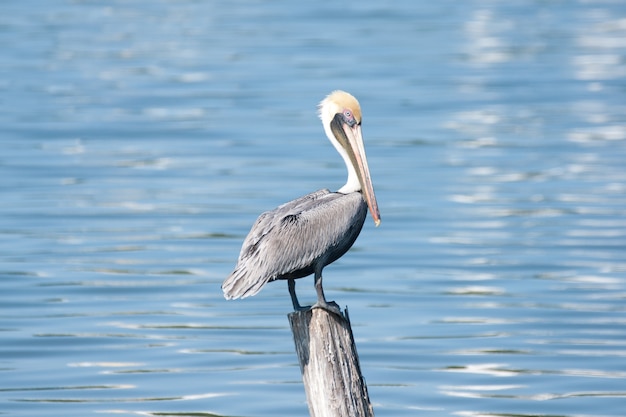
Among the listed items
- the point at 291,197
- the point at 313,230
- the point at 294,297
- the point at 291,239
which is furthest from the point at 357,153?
the point at 291,197

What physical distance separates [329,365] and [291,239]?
71 cm

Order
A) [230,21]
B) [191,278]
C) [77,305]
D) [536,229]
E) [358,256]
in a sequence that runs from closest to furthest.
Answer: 1. [77,305]
2. [191,278]
3. [358,256]
4. [536,229]
5. [230,21]

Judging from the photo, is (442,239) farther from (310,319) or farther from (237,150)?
(310,319)

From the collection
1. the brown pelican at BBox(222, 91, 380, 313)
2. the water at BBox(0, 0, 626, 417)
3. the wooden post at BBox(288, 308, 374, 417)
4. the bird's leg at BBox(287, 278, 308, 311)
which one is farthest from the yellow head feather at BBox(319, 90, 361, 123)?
the water at BBox(0, 0, 626, 417)

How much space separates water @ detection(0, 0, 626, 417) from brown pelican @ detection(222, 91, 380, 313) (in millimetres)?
2257

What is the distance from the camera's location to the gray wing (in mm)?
5902

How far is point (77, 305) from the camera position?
414 inches

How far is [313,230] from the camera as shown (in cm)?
605

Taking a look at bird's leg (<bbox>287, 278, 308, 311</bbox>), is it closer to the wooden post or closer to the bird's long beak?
the wooden post

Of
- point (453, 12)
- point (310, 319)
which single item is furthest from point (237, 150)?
point (453, 12)

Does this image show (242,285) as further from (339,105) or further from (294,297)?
(339,105)

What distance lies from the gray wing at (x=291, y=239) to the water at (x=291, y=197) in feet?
7.74

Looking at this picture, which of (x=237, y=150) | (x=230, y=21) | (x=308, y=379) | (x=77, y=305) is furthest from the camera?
(x=230, y=21)

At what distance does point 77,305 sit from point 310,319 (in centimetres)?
529
